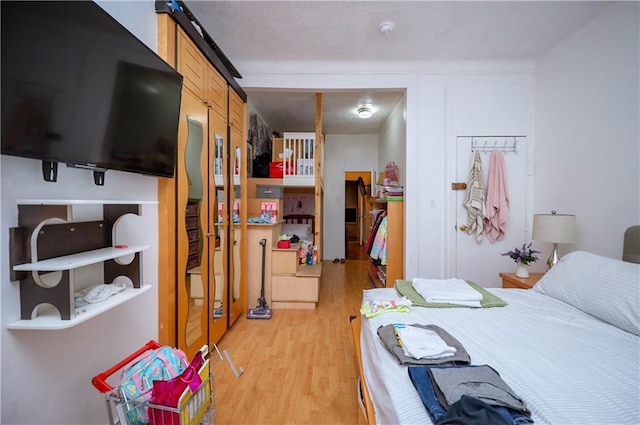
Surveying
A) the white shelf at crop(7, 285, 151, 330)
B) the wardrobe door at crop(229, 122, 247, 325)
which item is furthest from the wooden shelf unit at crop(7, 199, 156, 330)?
the wardrobe door at crop(229, 122, 247, 325)

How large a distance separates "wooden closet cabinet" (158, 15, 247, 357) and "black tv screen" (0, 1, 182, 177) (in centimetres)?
36

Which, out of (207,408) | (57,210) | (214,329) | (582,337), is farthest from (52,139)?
(582,337)

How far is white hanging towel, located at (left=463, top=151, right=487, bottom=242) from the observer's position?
278 cm

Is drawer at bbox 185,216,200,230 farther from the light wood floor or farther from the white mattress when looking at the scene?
the white mattress

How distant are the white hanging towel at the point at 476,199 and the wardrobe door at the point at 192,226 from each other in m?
2.67

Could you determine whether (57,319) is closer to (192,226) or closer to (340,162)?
(192,226)

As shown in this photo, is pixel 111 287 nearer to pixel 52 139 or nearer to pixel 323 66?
pixel 52 139

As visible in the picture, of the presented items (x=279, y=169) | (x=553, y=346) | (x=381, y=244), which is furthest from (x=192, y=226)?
(x=381, y=244)

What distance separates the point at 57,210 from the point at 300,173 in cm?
278

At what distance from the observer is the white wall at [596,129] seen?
189cm

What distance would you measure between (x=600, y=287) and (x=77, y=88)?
2.65 metres

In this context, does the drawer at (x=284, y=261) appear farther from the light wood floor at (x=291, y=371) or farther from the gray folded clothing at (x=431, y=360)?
the gray folded clothing at (x=431, y=360)

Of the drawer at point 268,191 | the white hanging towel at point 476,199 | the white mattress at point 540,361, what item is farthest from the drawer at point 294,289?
the white hanging towel at point 476,199

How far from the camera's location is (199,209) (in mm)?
1892
